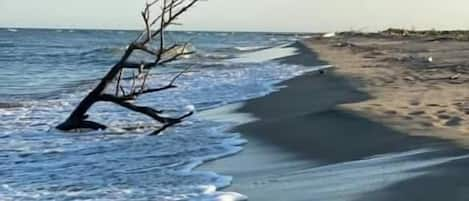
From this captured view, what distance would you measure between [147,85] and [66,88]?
2202mm

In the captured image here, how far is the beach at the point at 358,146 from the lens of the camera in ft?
21.2

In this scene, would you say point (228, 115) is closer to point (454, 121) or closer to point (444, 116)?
Result: point (444, 116)

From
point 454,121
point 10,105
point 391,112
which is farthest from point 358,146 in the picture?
point 10,105

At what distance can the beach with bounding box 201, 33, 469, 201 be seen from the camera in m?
6.46

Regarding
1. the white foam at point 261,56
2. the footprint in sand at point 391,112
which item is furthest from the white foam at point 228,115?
the white foam at point 261,56

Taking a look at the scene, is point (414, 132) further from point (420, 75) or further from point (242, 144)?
point (420, 75)

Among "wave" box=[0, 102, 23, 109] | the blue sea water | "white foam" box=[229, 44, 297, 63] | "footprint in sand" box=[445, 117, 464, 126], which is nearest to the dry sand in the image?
"footprint in sand" box=[445, 117, 464, 126]

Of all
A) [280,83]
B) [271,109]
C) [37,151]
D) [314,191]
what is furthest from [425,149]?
[280,83]

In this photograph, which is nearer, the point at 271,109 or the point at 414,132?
the point at 414,132

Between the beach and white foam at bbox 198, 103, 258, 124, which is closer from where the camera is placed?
the beach

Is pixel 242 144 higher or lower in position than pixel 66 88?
higher

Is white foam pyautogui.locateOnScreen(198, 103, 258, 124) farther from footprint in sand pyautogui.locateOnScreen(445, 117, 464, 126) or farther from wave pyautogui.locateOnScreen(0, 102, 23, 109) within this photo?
wave pyautogui.locateOnScreen(0, 102, 23, 109)

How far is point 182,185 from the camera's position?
751 cm

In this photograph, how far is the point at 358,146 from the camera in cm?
891
